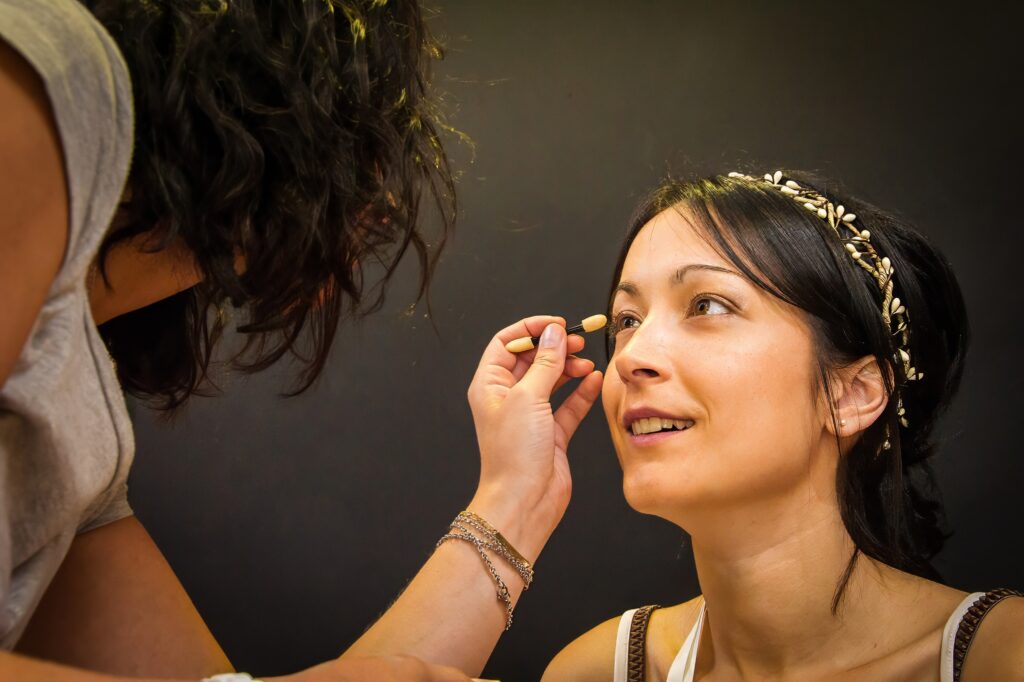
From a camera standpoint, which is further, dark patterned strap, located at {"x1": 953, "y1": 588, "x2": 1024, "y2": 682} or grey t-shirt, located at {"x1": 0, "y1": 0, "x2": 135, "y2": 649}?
dark patterned strap, located at {"x1": 953, "y1": 588, "x2": 1024, "y2": 682}

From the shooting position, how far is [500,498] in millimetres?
1302

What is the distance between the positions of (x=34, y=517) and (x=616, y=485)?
A: 121 cm

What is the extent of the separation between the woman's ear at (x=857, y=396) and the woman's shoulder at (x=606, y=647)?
15.8 inches

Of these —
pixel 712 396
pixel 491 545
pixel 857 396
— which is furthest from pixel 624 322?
pixel 491 545

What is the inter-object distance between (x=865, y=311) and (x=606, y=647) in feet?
2.19

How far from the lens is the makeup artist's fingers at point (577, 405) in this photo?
1.50m

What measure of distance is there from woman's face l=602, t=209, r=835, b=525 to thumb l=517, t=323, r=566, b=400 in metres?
0.09

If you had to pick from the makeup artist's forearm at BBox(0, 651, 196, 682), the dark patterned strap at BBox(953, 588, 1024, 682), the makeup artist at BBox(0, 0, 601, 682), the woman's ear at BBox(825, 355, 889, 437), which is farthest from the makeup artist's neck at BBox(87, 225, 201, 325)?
the dark patterned strap at BBox(953, 588, 1024, 682)

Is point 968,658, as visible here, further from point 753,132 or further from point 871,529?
point 753,132

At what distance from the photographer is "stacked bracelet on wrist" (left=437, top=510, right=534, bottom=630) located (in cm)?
119

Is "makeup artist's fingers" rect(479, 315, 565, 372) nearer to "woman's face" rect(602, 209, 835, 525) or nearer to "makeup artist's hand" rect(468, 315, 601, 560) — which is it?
"makeup artist's hand" rect(468, 315, 601, 560)

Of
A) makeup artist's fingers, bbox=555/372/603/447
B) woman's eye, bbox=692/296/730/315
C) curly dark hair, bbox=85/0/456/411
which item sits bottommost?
makeup artist's fingers, bbox=555/372/603/447

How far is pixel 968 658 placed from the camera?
129cm

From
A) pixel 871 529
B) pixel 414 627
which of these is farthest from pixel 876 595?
pixel 414 627
